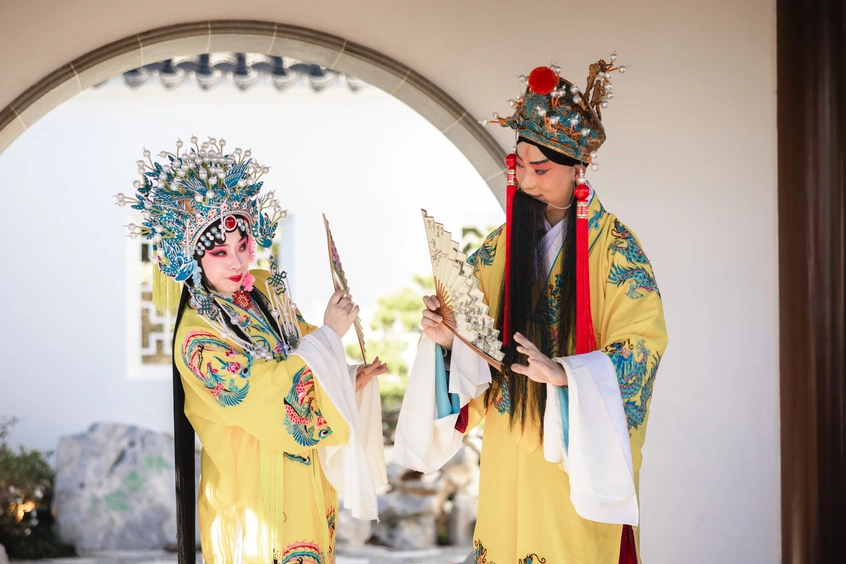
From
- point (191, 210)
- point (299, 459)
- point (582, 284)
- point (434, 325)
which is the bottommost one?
point (299, 459)

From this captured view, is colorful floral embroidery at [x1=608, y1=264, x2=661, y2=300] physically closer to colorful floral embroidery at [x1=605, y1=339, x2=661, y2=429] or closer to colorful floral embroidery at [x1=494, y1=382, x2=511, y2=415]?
colorful floral embroidery at [x1=605, y1=339, x2=661, y2=429]

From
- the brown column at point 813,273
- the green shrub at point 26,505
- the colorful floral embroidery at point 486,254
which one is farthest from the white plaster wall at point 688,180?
the green shrub at point 26,505

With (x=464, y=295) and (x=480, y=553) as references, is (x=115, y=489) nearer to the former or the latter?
(x=480, y=553)

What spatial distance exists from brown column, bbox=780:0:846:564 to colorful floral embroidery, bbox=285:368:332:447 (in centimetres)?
217

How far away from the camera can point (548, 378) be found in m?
2.70

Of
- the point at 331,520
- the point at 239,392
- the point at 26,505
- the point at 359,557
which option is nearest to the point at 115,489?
the point at 26,505

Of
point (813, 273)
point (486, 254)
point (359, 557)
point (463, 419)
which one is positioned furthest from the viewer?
point (359, 557)

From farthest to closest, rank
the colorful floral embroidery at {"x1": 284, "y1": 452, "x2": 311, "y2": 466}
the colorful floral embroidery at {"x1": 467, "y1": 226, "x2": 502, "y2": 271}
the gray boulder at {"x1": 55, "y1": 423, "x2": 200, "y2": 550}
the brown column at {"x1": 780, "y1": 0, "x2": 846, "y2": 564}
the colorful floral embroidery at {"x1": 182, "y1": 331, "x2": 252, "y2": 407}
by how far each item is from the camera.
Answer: the gray boulder at {"x1": 55, "y1": 423, "x2": 200, "y2": 550}, the brown column at {"x1": 780, "y1": 0, "x2": 846, "y2": 564}, the colorful floral embroidery at {"x1": 467, "y1": 226, "x2": 502, "y2": 271}, the colorful floral embroidery at {"x1": 284, "y1": 452, "x2": 311, "y2": 466}, the colorful floral embroidery at {"x1": 182, "y1": 331, "x2": 252, "y2": 407}

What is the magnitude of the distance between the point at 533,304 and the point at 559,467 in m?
0.50

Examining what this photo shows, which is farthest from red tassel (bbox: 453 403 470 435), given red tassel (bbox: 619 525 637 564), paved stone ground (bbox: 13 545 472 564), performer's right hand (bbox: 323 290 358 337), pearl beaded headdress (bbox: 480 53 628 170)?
paved stone ground (bbox: 13 545 472 564)

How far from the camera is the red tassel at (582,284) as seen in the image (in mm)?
2867

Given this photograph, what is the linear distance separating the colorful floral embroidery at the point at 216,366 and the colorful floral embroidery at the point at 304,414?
0.15 meters

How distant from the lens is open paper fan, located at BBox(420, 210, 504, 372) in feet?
9.21

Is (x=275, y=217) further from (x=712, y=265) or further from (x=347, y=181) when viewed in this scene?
(x=347, y=181)
